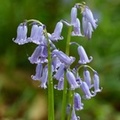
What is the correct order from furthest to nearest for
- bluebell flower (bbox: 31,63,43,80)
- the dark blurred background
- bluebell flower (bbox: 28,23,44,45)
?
the dark blurred background → bluebell flower (bbox: 31,63,43,80) → bluebell flower (bbox: 28,23,44,45)

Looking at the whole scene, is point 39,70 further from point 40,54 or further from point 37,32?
point 37,32

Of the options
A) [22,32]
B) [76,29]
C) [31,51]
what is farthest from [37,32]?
[31,51]

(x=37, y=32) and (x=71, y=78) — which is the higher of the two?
(x=37, y=32)

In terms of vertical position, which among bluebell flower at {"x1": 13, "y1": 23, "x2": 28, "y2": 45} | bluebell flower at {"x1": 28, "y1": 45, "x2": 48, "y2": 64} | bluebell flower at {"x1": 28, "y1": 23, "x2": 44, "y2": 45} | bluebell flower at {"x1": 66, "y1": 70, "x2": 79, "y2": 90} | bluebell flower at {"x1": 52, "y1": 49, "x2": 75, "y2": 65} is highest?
bluebell flower at {"x1": 13, "y1": 23, "x2": 28, "y2": 45}

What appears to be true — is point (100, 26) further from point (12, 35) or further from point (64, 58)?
Result: point (64, 58)

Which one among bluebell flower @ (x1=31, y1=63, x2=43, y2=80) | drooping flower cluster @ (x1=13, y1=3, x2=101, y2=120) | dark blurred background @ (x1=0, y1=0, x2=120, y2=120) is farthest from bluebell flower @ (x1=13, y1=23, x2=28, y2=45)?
dark blurred background @ (x1=0, y1=0, x2=120, y2=120)

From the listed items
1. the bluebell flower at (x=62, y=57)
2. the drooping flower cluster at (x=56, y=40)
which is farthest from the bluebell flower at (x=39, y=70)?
the bluebell flower at (x=62, y=57)

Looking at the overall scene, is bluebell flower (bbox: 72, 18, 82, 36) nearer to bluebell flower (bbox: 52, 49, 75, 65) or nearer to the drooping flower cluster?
the drooping flower cluster

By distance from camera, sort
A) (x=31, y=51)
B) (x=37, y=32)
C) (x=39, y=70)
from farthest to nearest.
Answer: (x=31, y=51)
(x=39, y=70)
(x=37, y=32)

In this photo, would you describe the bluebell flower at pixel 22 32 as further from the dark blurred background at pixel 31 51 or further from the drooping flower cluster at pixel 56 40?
the dark blurred background at pixel 31 51

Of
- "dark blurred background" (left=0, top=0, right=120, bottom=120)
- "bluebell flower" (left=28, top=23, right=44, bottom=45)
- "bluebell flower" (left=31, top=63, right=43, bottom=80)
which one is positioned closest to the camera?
"bluebell flower" (left=28, top=23, right=44, bottom=45)
